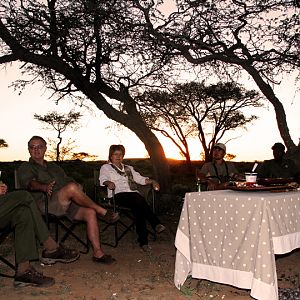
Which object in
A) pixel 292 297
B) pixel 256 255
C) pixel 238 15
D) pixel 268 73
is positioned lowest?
pixel 292 297

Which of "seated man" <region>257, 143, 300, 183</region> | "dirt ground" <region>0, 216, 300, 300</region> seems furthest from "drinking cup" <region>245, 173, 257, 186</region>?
"seated man" <region>257, 143, 300, 183</region>

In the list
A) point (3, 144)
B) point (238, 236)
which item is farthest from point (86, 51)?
point (3, 144)

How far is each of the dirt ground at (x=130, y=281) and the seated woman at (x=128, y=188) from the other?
26cm

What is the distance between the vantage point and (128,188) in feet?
18.1

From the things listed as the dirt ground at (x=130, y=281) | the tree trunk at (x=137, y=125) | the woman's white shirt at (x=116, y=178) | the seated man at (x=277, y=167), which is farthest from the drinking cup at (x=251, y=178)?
the tree trunk at (x=137, y=125)

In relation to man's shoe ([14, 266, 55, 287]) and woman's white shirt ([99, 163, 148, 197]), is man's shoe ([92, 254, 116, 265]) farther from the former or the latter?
woman's white shirt ([99, 163, 148, 197])

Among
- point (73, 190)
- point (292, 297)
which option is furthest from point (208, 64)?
point (292, 297)

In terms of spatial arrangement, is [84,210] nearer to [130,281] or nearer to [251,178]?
[130,281]

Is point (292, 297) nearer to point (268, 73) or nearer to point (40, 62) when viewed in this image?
point (268, 73)

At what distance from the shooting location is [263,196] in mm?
3334

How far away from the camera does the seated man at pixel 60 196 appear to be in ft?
15.1

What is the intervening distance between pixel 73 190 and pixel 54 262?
0.60 meters

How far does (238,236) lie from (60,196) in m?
1.77

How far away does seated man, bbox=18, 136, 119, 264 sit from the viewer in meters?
4.59
